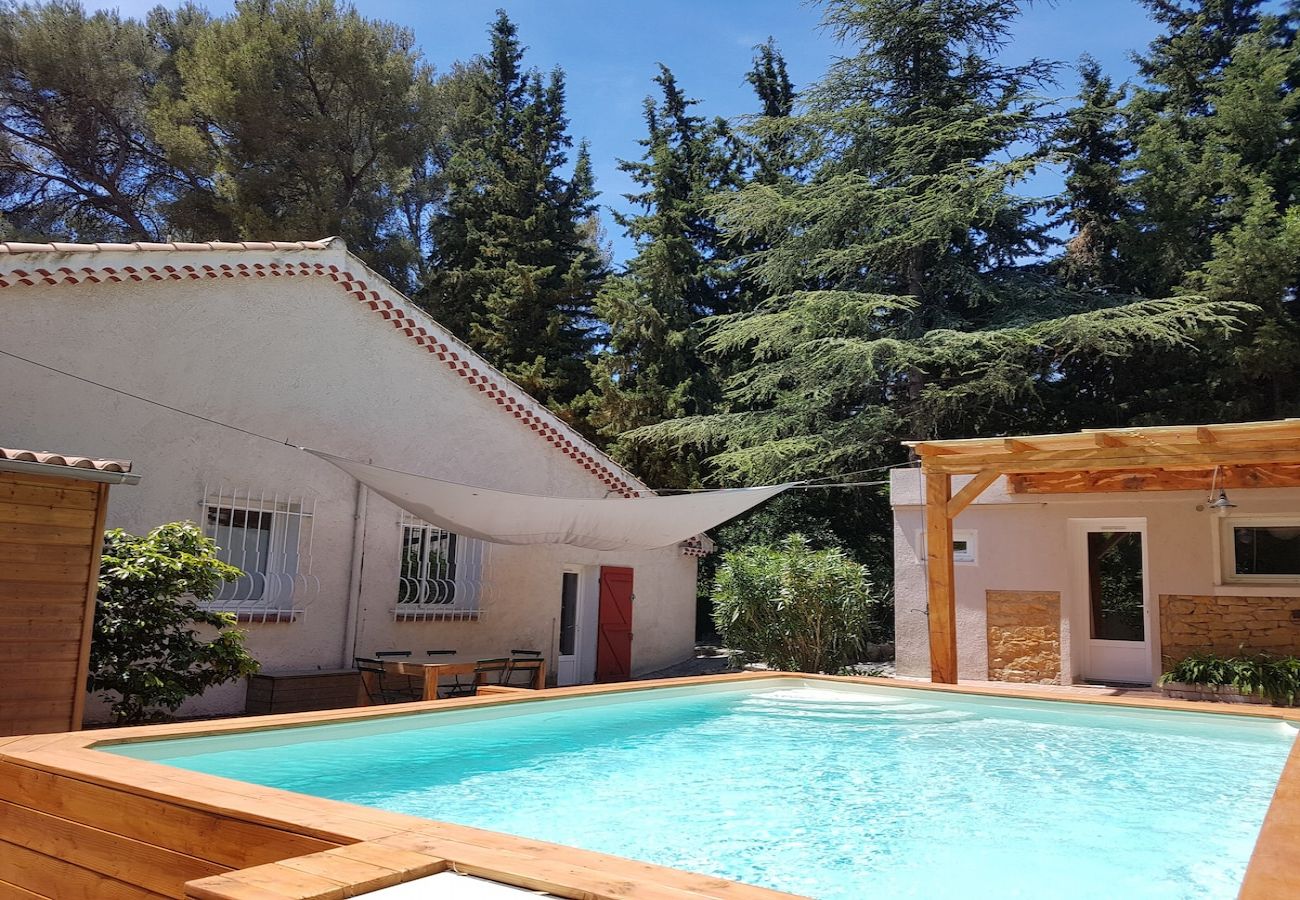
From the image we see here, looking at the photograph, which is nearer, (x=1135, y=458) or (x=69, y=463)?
(x=69, y=463)

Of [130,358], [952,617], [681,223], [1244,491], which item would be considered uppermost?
[681,223]

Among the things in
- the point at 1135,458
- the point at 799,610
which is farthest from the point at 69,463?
the point at 799,610

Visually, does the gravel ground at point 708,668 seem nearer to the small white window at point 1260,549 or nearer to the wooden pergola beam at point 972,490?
the wooden pergola beam at point 972,490

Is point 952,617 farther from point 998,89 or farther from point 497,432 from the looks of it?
point 998,89

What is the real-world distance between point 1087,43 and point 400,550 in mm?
17522

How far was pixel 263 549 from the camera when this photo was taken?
9625 millimetres

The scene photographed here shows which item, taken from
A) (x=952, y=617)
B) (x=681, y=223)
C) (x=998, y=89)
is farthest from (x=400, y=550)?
(x=998, y=89)

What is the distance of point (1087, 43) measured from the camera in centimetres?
1939

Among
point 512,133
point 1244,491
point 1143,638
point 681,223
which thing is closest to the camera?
point 1244,491

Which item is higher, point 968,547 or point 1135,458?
point 1135,458

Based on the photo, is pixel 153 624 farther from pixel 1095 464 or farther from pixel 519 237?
pixel 519 237

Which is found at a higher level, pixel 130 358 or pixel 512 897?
pixel 130 358

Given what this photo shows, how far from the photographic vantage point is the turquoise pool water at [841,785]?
3.93 meters

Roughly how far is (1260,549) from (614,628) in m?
8.30
